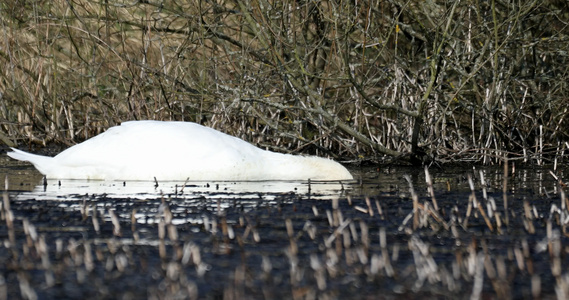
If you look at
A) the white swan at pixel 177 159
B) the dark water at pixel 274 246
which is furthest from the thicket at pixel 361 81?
the dark water at pixel 274 246

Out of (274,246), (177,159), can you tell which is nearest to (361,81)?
(177,159)

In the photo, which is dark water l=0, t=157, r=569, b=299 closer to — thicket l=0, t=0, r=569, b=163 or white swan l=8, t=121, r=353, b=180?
white swan l=8, t=121, r=353, b=180

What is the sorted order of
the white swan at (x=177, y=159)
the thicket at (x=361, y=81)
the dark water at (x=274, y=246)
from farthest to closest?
the thicket at (x=361, y=81)
the white swan at (x=177, y=159)
the dark water at (x=274, y=246)

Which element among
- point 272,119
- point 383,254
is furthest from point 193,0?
point 383,254

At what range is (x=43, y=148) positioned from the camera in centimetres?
1276

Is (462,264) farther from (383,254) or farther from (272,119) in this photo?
(272,119)

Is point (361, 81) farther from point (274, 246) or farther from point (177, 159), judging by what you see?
point (274, 246)

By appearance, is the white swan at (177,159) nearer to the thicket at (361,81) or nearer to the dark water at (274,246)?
the dark water at (274,246)

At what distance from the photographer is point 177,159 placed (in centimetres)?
788

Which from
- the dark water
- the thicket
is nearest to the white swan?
the dark water

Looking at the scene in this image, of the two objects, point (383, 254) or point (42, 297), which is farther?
point (383, 254)

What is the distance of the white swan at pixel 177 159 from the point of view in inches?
310

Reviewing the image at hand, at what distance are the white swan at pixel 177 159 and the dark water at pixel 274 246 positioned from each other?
19.3 inches

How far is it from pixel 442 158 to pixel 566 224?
4.76 m
